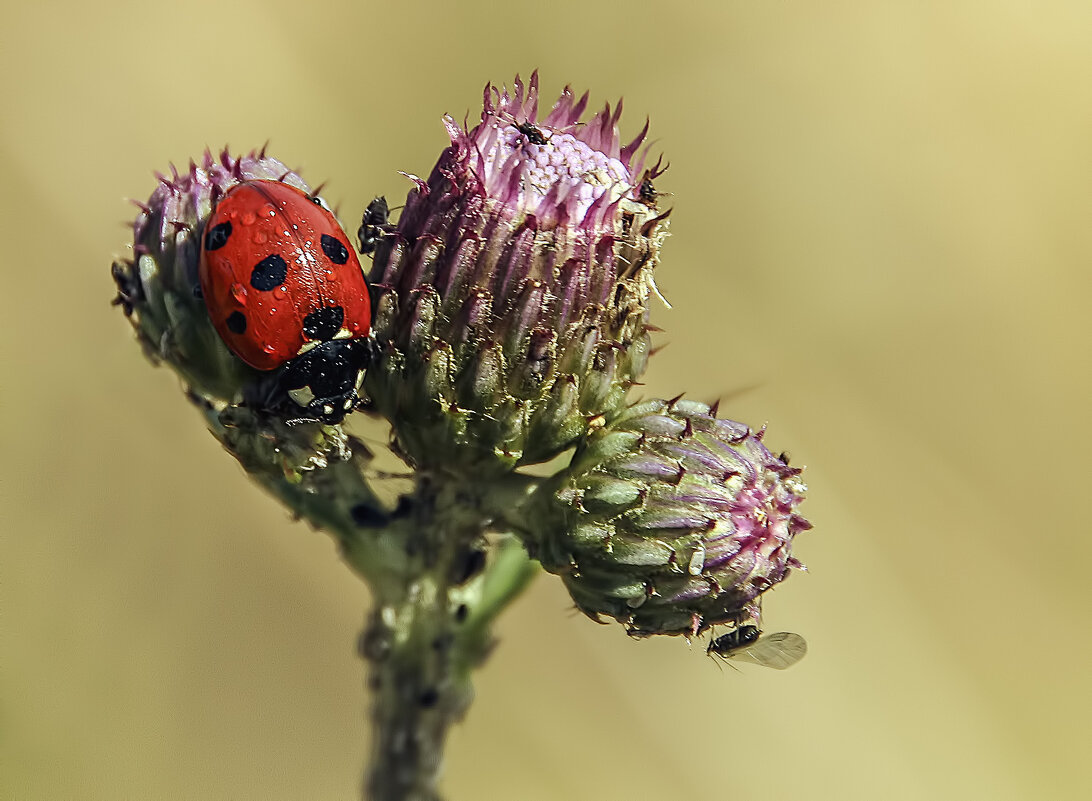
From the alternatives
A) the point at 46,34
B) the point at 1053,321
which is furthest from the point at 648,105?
the point at 46,34

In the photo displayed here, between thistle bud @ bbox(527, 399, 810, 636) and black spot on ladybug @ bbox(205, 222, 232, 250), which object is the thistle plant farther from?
black spot on ladybug @ bbox(205, 222, 232, 250)

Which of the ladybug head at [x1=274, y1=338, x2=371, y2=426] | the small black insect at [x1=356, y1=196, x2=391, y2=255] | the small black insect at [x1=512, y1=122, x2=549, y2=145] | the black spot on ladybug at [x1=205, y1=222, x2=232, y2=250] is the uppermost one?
the small black insect at [x1=512, y1=122, x2=549, y2=145]

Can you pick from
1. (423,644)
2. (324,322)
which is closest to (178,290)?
(324,322)

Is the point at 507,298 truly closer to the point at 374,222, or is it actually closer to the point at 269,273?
the point at 374,222

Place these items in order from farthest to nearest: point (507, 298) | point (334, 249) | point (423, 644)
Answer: point (423, 644) → point (334, 249) → point (507, 298)

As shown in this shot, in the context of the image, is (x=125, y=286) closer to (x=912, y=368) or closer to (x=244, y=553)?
(x=244, y=553)

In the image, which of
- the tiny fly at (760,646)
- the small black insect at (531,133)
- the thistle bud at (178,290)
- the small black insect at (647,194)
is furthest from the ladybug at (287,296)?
the tiny fly at (760,646)

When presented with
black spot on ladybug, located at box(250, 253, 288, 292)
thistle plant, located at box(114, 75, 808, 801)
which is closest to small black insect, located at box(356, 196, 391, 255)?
thistle plant, located at box(114, 75, 808, 801)

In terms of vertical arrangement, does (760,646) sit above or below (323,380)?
below
